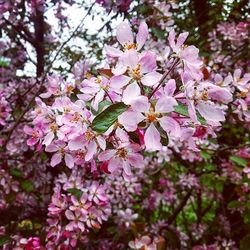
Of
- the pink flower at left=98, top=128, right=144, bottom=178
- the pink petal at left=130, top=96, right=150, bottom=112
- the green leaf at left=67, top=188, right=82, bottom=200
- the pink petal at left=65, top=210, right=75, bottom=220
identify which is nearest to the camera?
the pink petal at left=130, top=96, right=150, bottom=112

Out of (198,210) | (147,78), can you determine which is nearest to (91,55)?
(198,210)

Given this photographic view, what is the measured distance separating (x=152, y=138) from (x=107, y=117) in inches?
4.1

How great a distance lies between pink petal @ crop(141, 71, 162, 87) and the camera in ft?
3.15

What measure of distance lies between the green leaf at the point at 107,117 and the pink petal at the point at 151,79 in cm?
7

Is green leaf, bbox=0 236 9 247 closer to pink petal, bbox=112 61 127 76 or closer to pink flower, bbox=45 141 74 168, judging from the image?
pink flower, bbox=45 141 74 168

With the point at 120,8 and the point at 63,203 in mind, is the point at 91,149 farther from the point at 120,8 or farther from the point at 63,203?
the point at 120,8

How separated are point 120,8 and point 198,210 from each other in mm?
1971

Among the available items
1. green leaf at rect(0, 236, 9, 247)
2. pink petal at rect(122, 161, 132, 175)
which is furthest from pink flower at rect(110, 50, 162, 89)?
green leaf at rect(0, 236, 9, 247)

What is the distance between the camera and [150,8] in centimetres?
232

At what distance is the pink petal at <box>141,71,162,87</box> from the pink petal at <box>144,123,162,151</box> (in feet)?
0.29

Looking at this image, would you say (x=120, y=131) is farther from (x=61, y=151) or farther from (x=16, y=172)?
(x=16, y=172)

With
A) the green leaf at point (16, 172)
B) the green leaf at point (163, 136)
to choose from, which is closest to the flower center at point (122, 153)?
the green leaf at point (163, 136)

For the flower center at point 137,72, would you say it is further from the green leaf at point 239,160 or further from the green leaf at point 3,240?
the green leaf at point 239,160

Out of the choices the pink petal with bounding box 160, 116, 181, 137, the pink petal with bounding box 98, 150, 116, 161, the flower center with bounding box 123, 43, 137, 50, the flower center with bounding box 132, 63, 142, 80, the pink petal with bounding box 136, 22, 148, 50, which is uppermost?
the pink petal with bounding box 136, 22, 148, 50
